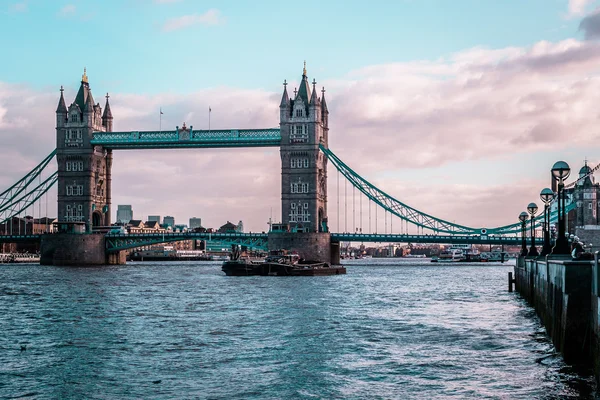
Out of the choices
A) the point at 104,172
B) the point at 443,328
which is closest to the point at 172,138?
the point at 104,172

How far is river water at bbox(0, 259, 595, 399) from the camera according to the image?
70.6 ft

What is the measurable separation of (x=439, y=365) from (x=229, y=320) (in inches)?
579

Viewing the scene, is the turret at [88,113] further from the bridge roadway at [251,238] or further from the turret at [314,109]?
the turret at [314,109]

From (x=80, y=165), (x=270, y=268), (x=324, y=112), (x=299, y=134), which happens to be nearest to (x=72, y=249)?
(x=80, y=165)

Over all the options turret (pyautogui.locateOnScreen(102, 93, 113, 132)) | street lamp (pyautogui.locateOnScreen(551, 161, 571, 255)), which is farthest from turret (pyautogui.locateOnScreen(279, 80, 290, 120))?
street lamp (pyautogui.locateOnScreen(551, 161, 571, 255))

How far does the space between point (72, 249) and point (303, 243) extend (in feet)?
111

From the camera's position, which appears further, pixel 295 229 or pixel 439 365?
pixel 295 229

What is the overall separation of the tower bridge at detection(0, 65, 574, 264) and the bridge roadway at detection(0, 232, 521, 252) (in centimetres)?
15

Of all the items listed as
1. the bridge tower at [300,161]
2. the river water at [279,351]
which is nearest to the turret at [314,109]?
the bridge tower at [300,161]

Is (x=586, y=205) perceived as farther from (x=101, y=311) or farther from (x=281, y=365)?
(x=281, y=365)

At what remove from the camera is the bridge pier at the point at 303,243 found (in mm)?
119931

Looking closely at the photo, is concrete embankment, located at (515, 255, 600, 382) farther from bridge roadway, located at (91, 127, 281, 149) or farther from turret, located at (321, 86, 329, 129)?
turret, located at (321, 86, 329, 129)

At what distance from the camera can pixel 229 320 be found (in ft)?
124

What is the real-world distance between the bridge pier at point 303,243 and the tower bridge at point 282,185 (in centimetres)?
14
